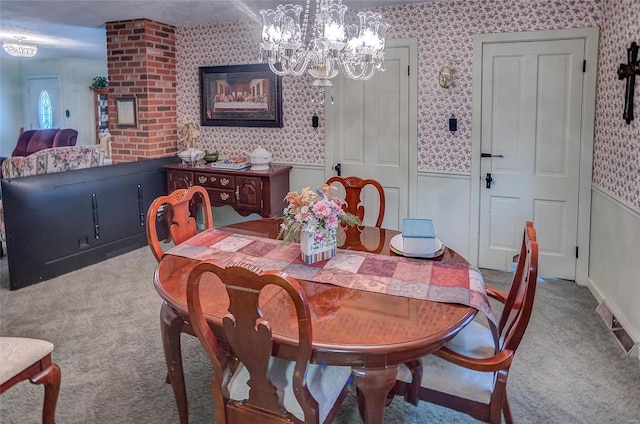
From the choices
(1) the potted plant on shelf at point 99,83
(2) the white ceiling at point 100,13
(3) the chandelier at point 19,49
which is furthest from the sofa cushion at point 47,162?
(1) the potted plant on shelf at point 99,83

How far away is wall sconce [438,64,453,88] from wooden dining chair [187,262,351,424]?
114 inches

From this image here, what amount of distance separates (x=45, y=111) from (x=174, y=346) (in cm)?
887

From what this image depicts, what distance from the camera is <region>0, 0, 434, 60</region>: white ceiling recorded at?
4.21 m

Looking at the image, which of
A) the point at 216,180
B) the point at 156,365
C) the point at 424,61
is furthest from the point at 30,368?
the point at 424,61

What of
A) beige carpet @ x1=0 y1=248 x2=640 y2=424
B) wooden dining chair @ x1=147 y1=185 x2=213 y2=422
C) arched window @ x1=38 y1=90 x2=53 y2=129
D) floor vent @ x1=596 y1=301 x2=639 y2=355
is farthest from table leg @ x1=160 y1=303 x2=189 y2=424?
arched window @ x1=38 y1=90 x2=53 y2=129

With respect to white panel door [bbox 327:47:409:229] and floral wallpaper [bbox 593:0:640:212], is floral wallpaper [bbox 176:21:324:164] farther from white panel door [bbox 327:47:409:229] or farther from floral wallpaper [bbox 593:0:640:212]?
floral wallpaper [bbox 593:0:640:212]

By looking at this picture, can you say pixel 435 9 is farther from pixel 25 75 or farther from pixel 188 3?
pixel 25 75

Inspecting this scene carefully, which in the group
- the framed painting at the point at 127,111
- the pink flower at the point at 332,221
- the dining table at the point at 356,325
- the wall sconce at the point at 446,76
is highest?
the wall sconce at the point at 446,76

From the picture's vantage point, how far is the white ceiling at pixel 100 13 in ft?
13.8

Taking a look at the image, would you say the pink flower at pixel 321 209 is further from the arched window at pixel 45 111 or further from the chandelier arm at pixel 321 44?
the arched window at pixel 45 111

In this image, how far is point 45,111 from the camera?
9.17m

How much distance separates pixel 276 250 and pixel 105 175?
9.41 ft

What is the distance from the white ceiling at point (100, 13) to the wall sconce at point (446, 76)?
25.0 inches

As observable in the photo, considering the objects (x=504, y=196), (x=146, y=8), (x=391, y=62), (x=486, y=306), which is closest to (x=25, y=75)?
(x=146, y=8)
